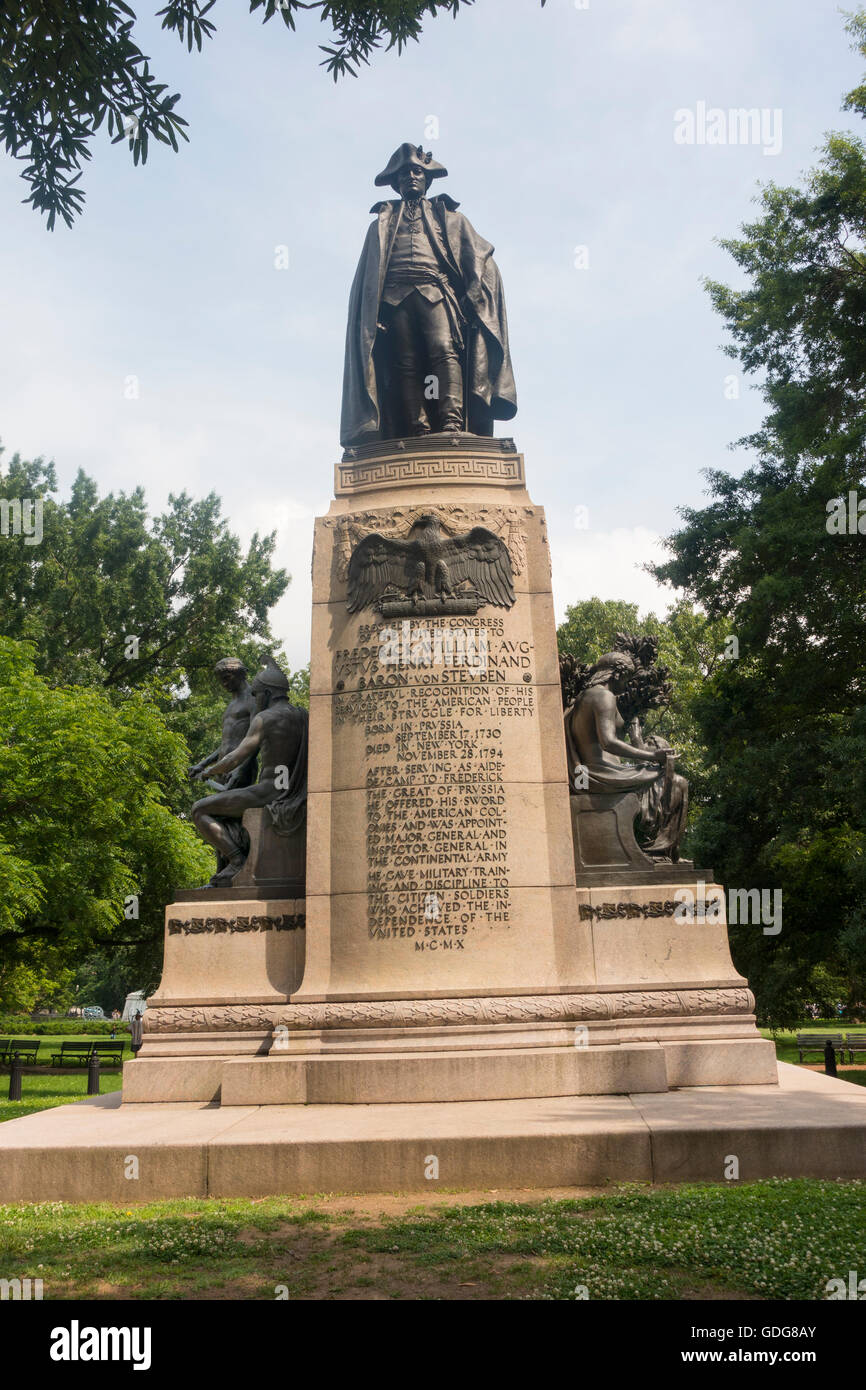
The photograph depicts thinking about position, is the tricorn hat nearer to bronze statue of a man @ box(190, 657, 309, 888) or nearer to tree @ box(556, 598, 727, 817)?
bronze statue of a man @ box(190, 657, 309, 888)

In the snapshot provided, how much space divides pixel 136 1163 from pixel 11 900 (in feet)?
50.6

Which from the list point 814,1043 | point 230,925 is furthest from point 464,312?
point 814,1043

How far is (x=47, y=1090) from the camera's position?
24.9m

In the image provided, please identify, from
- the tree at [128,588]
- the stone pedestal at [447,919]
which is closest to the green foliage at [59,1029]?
the tree at [128,588]

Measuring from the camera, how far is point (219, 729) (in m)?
37.4

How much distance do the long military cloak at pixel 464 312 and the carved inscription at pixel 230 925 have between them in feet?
20.1

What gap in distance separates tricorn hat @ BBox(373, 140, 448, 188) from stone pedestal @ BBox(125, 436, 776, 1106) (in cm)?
522

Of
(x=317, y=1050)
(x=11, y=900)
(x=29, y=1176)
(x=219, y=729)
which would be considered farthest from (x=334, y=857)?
(x=219, y=729)

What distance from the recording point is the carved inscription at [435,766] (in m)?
10.9

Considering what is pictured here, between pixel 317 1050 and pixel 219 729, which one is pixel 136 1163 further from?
pixel 219 729

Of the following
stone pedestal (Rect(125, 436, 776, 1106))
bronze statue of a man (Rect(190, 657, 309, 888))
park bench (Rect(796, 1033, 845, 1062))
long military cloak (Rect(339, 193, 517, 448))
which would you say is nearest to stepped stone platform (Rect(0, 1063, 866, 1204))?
stone pedestal (Rect(125, 436, 776, 1106))

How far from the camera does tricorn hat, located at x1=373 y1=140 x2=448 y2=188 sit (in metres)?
14.4

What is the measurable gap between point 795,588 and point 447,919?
1646cm

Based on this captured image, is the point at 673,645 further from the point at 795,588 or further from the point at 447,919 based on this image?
the point at 447,919
